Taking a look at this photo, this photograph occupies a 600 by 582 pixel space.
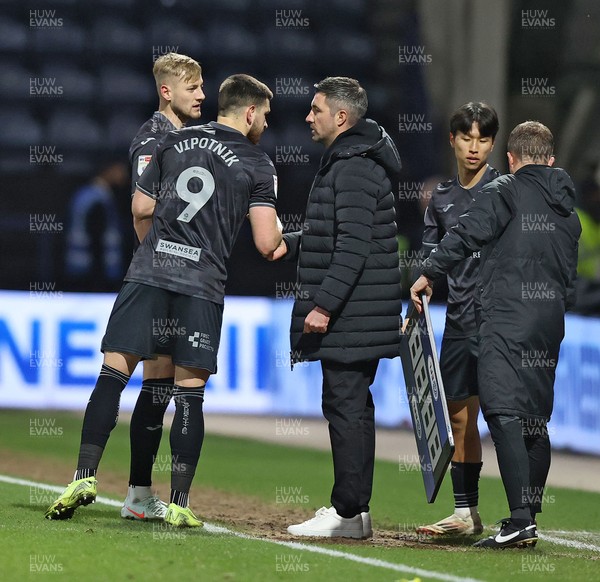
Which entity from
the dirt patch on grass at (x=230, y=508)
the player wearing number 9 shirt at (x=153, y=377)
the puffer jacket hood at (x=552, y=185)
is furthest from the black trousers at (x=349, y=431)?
the puffer jacket hood at (x=552, y=185)

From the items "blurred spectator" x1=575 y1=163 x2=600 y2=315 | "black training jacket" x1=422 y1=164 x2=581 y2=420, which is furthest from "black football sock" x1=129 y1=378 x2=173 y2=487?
"blurred spectator" x1=575 y1=163 x2=600 y2=315

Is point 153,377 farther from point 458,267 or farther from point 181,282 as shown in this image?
point 458,267

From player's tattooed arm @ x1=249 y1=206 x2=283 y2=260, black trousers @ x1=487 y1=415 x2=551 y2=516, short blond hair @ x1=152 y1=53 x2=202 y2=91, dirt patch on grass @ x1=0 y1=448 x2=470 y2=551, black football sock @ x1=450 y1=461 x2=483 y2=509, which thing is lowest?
dirt patch on grass @ x1=0 y1=448 x2=470 y2=551

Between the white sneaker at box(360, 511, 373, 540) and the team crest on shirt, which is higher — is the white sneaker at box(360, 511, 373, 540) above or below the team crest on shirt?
below

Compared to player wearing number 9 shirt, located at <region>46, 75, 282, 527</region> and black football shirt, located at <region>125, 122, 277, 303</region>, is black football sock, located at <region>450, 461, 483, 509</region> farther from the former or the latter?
black football shirt, located at <region>125, 122, 277, 303</region>

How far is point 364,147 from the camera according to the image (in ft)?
19.2

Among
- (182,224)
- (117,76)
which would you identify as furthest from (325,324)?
(117,76)

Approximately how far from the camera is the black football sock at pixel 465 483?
6328mm

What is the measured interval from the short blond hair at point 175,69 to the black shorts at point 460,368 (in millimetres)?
1814

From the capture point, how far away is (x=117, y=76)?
1758 centimetres

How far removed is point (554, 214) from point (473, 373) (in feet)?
3.08

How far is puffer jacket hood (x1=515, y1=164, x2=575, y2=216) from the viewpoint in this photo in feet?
18.9

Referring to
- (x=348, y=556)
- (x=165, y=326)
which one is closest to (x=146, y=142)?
(x=165, y=326)

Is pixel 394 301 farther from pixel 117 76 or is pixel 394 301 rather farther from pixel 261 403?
pixel 117 76
